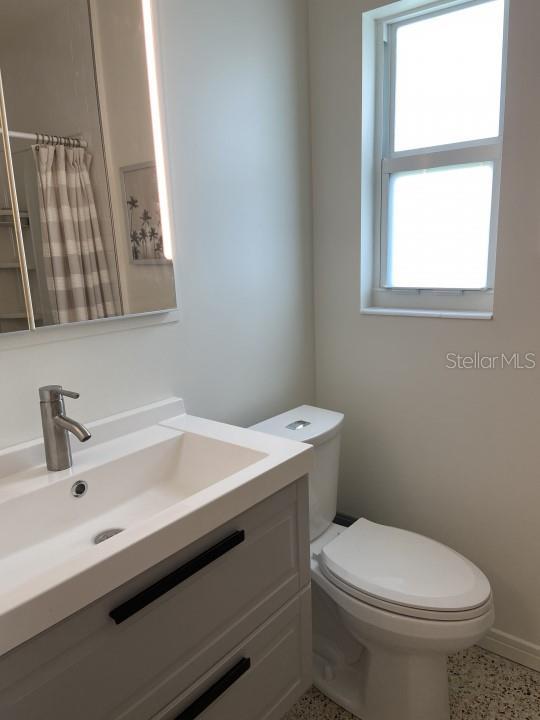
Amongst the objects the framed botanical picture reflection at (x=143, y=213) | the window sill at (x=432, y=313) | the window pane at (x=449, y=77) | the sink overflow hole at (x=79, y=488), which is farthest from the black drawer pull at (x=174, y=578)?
the window pane at (x=449, y=77)

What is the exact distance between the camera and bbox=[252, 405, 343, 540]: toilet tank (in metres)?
1.54

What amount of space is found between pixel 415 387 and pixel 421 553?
0.55 m

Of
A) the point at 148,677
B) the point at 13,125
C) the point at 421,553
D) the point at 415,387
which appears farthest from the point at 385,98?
the point at 148,677

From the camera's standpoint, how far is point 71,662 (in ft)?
2.34

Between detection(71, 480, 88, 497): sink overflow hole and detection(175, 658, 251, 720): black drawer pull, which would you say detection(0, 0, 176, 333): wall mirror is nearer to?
detection(71, 480, 88, 497): sink overflow hole

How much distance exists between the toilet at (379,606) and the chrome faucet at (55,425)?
0.65 m

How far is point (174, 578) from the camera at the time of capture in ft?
2.73

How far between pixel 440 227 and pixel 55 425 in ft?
4.51

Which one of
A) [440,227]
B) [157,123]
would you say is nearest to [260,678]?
[157,123]

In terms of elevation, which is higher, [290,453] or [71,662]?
[290,453]

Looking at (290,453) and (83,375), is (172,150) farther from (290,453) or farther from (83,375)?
(290,453)

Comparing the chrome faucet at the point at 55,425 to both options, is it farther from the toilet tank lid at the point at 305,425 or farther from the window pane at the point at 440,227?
the window pane at the point at 440,227

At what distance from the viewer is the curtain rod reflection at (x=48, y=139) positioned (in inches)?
40.6

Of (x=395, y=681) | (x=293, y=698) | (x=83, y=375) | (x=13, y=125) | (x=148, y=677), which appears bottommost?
(x=395, y=681)
